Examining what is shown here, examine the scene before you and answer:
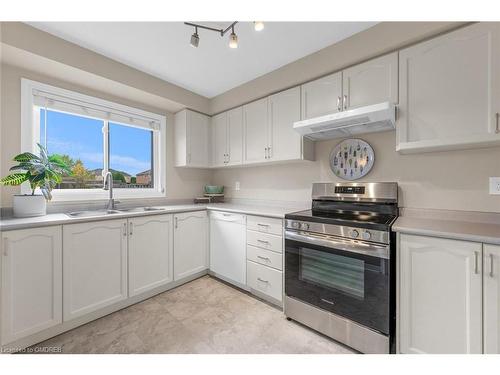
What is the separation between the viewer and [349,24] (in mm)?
1669

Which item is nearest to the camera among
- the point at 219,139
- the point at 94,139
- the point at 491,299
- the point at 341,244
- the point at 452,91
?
the point at 491,299

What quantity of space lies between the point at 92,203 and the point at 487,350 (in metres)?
3.26

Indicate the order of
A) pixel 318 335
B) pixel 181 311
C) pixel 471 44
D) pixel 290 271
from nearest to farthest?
pixel 471 44 → pixel 318 335 → pixel 290 271 → pixel 181 311

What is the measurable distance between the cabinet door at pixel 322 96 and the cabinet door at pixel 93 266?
6.89 feet

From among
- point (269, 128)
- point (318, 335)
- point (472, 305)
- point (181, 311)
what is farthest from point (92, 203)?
point (472, 305)

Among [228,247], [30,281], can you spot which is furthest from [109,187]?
[228,247]

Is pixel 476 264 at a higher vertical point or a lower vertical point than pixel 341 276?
higher

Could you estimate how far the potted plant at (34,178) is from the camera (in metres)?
1.63

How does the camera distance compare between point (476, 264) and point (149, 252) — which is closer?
point (476, 264)

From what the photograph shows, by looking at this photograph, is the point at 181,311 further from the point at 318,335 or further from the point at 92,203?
the point at 92,203

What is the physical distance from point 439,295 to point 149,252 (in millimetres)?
2346

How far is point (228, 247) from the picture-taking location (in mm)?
2455

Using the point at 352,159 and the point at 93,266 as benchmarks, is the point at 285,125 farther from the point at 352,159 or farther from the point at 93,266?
the point at 93,266

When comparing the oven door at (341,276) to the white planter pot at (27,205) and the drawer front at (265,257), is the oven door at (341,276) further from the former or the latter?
the white planter pot at (27,205)
